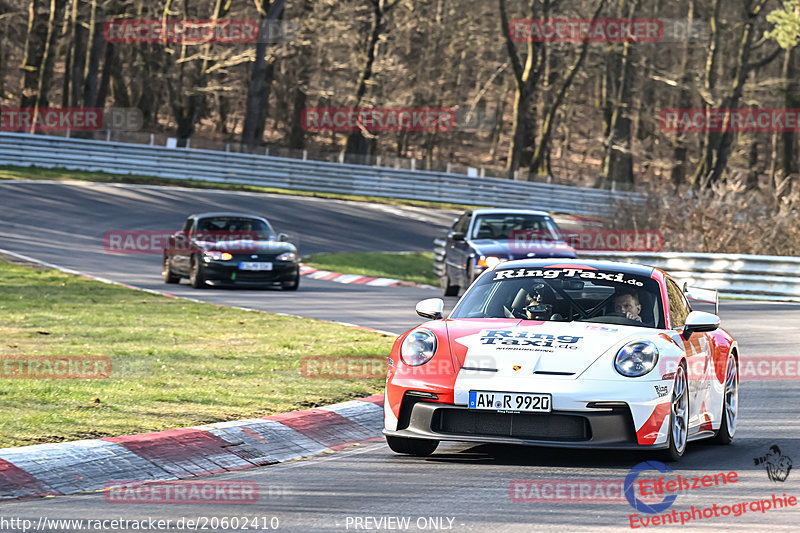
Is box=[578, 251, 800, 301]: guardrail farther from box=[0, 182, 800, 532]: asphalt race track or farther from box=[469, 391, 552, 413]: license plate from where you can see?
box=[469, 391, 552, 413]: license plate

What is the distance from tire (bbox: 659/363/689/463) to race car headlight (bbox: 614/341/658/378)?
0.22m

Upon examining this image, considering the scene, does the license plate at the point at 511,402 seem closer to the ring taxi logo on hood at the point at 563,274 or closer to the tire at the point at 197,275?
the ring taxi logo on hood at the point at 563,274

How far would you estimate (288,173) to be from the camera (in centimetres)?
4944

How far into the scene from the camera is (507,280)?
9.38 metres

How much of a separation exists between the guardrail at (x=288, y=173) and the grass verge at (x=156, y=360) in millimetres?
25805

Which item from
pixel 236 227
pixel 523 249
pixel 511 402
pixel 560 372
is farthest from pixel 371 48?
pixel 511 402

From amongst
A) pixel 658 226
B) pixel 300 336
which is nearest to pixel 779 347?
pixel 300 336

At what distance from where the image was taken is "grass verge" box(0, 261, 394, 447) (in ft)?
28.5

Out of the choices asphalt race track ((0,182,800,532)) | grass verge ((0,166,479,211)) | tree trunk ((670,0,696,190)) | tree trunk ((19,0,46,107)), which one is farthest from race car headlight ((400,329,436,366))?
tree trunk ((670,0,696,190))

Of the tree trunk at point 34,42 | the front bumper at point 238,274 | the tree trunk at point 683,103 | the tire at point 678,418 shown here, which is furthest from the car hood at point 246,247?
the tree trunk at point 683,103

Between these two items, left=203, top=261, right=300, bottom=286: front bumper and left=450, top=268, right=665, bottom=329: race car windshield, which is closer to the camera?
left=450, top=268, right=665, bottom=329: race car windshield

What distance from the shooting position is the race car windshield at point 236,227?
2430 centimetres

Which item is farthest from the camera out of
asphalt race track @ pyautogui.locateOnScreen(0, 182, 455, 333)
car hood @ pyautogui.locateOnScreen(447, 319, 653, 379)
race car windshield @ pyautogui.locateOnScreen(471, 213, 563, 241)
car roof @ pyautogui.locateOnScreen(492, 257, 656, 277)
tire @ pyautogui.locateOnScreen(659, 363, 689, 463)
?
race car windshield @ pyautogui.locateOnScreen(471, 213, 563, 241)

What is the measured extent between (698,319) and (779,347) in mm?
7305
